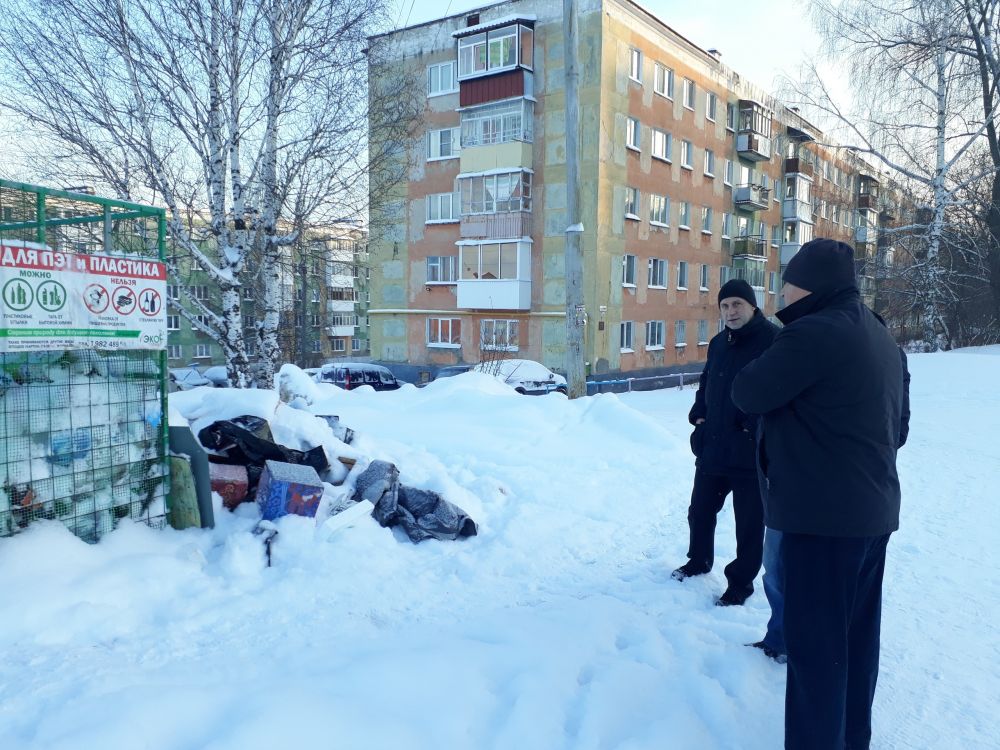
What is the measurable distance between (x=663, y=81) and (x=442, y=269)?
11.0 metres

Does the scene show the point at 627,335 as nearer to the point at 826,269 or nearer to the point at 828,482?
the point at 826,269

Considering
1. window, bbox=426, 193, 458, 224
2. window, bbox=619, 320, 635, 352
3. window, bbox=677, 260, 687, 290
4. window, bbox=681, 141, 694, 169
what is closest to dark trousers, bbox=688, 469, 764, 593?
window, bbox=619, 320, 635, 352

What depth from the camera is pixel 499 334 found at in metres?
24.8

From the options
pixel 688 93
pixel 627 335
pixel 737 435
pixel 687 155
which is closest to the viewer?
pixel 737 435

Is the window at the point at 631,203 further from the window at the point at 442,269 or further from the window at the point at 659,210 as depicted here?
the window at the point at 442,269

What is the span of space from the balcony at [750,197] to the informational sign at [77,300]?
3128 cm

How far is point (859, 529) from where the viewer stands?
211 cm

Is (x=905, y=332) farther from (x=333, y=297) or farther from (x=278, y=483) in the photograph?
(x=333, y=297)

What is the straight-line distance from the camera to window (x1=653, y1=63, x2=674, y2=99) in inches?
1002

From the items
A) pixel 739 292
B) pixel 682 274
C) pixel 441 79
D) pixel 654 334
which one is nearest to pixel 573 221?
pixel 739 292

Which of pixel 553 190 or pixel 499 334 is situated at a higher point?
pixel 553 190

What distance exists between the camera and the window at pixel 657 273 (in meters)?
26.6

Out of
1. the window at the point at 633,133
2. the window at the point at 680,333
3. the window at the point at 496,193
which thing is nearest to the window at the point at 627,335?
the window at the point at 680,333

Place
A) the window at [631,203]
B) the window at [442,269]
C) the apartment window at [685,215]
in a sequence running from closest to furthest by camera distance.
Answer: the window at [631,203], the window at [442,269], the apartment window at [685,215]
